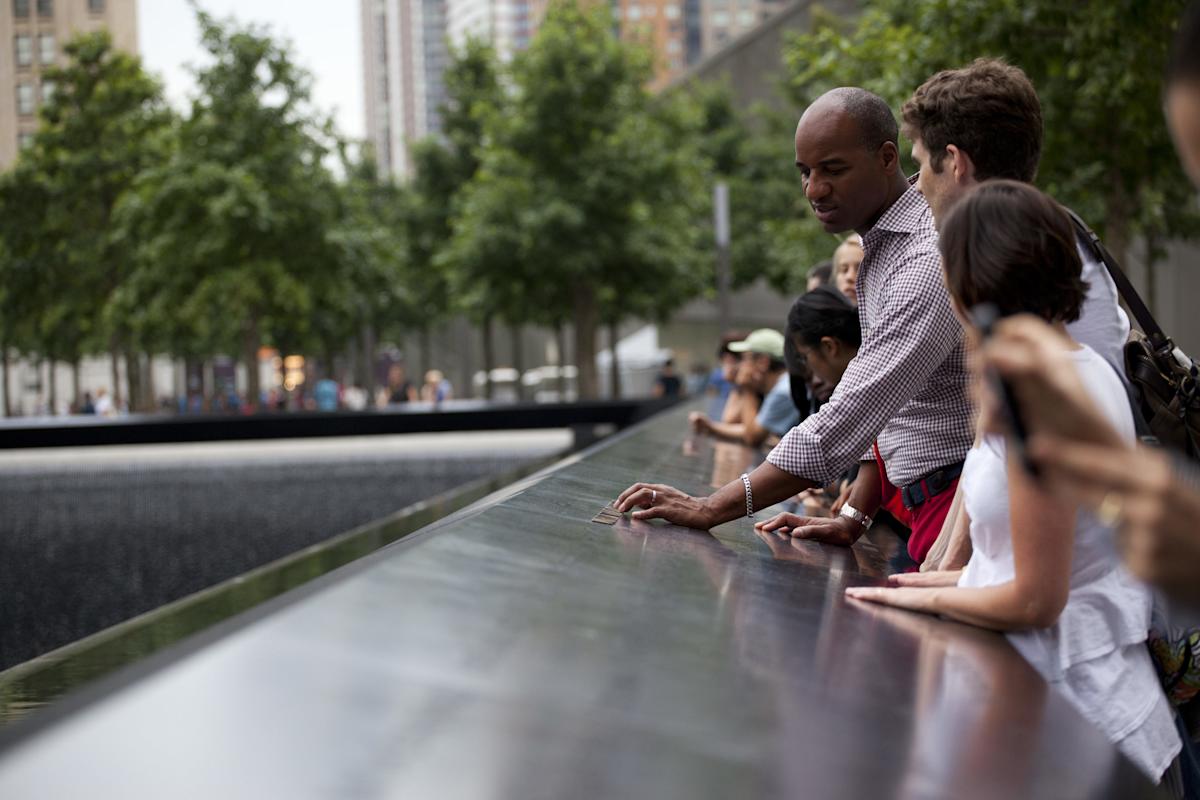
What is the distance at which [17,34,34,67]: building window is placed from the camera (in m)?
31.6

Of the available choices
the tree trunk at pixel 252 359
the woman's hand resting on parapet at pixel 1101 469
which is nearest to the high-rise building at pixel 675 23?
the tree trunk at pixel 252 359

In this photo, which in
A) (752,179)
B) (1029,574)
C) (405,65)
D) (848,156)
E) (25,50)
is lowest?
(1029,574)

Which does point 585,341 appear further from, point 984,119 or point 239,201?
point 984,119

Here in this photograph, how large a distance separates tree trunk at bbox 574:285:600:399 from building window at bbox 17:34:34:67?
577 inches

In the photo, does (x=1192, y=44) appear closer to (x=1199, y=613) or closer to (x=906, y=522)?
(x=1199, y=613)

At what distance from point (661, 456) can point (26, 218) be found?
2735cm

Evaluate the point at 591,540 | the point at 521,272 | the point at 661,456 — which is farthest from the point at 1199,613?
the point at 521,272

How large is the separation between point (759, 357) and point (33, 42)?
31.6 meters

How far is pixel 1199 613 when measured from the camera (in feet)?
3.35

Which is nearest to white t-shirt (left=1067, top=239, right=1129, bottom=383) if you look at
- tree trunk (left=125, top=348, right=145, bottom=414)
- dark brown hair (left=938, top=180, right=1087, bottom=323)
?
dark brown hair (left=938, top=180, right=1087, bottom=323)

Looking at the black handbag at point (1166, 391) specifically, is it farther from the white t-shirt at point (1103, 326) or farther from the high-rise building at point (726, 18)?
the high-rise building at point (726, 18)

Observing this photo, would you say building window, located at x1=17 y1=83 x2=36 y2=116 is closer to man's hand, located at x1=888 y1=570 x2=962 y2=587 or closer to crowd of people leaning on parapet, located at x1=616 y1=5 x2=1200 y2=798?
crowd of people leaning on parapet, located at x1=616 y1=5 x2=1200 y2=798

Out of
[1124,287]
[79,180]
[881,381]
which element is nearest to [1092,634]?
[1124,287]

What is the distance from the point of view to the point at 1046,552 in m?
1.82
